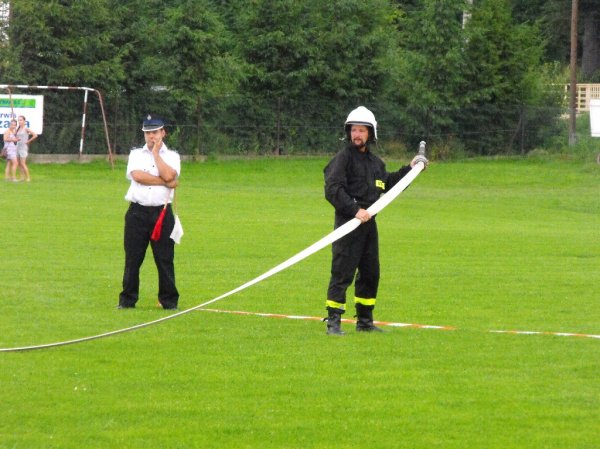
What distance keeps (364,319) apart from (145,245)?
2674 mm

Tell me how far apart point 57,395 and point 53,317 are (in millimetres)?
3802

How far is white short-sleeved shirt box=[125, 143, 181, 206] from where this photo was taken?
504 inches

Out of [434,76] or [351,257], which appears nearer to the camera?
→ [351,257]

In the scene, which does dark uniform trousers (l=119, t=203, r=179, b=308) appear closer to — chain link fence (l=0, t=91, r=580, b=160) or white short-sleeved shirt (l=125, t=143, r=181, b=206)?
white short-sleeved shirt (l=125, t=143, r=181, b=206)

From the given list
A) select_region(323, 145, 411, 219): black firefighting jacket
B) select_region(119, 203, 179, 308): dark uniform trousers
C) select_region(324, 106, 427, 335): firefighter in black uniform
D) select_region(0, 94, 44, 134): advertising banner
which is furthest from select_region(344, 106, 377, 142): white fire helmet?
select_region(0, 94, 44, 134): advertising banner

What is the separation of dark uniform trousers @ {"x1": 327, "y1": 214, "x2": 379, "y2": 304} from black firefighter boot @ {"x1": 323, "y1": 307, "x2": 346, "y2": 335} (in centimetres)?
10

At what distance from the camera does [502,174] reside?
42.2 m

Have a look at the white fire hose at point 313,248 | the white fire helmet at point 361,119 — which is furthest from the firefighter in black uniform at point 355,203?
the white fire hose at point 313,248

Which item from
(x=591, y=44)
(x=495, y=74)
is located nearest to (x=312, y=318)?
(x=495, y=74)

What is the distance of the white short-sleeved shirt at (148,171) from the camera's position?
504 inches

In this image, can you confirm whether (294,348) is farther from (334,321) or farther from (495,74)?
(495,74)

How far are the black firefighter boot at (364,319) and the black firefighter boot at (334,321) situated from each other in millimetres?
307

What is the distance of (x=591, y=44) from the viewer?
69.2m

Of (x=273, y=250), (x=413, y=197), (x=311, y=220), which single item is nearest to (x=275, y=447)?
(x=273, y=250)
